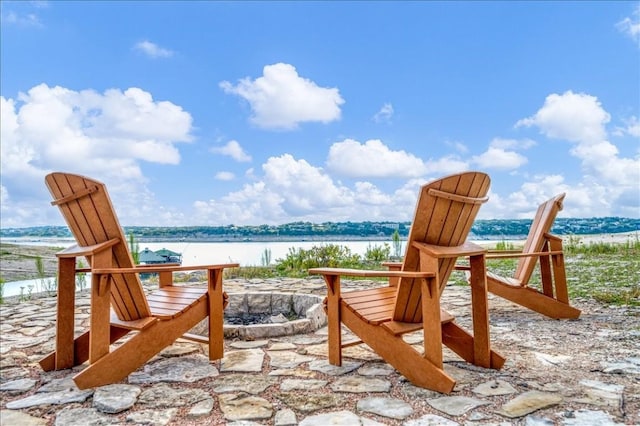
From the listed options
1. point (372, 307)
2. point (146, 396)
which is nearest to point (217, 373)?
point (146, 396)

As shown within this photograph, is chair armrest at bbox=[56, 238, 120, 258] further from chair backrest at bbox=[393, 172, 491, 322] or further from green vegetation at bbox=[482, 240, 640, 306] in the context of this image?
green vegetation at bbox=[482, 240, 640, 306]

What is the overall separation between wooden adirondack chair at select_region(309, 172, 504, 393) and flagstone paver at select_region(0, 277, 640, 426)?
11 centimetres

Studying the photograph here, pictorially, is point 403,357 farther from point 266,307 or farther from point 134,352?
point 266,307

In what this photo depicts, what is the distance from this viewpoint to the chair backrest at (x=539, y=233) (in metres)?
3.86

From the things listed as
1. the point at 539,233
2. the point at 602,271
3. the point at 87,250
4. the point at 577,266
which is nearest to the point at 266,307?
the point at 87,250

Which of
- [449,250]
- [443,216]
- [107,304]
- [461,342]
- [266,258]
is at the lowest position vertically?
[461,342]

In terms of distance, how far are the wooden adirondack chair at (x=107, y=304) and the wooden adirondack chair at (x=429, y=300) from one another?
0.95m

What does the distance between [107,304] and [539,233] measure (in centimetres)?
372

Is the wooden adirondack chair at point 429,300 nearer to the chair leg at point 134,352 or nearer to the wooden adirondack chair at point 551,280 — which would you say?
the chair leg at point 134,352

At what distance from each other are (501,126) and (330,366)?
6.47m

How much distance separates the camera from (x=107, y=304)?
8.01 feet

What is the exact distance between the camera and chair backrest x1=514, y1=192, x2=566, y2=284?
3.86 meters

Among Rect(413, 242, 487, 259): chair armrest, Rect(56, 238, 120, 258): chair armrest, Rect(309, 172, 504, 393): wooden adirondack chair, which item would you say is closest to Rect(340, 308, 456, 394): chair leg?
Rect(309, 172, 504, 393): wooden adirondack chair

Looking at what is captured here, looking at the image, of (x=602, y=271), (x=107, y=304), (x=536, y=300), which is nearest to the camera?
(x=107, y=304)
